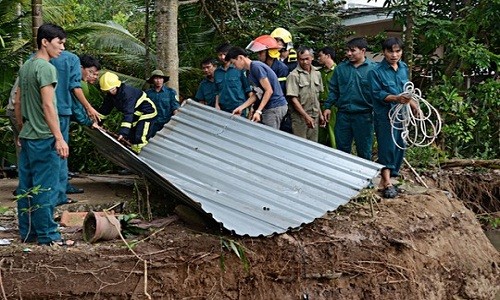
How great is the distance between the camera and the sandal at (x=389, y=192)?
705cm

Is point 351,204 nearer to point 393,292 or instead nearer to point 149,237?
point 393,292

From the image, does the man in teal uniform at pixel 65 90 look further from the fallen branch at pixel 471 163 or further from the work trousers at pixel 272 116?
the fallen branch at pixel 471 163

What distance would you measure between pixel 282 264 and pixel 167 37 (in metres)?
3.89

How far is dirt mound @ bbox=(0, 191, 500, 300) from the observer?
5230mm

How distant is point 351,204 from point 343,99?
4.81ft

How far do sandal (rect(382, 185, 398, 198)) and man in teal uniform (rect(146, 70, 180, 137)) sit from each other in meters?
2.66

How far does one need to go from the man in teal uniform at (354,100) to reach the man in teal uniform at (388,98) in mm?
228

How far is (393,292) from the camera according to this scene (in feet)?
20.3

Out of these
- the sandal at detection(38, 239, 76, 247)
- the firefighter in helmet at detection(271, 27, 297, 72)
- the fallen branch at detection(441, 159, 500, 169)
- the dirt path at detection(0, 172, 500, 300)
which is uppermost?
the firefighter in helmet at detection(271, 27, 297, 72)

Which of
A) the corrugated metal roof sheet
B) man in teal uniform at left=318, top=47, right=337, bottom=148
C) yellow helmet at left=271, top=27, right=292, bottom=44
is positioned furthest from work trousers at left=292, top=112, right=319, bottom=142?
the corrugated metal roof sheet

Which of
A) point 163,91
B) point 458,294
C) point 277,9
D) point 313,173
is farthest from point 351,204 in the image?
point 277,9

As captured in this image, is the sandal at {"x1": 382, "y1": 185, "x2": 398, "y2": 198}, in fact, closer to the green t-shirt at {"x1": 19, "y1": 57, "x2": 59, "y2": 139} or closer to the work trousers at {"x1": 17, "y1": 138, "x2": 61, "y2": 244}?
the work trousers at {"x1": 17, "y1": 138, "x2": 61, "y2": 244}

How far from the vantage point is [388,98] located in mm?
7000

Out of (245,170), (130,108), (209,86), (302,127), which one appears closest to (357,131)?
(302,127)
